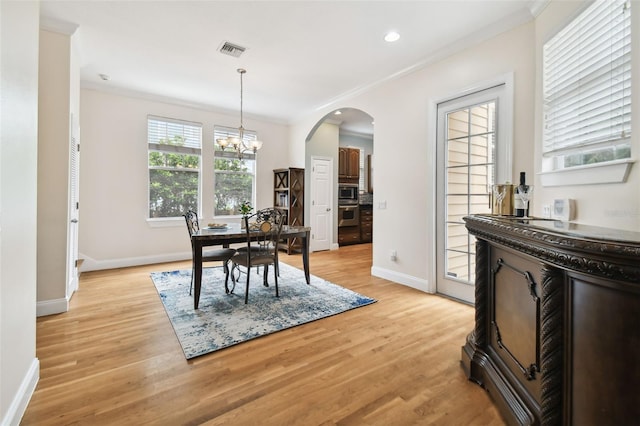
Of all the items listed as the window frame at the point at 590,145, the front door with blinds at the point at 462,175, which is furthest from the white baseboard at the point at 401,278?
the window frame at the point at 590,145

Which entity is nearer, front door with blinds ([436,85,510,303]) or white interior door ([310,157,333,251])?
front door with blinds ([436,85,510,303])

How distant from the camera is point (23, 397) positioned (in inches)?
63.0

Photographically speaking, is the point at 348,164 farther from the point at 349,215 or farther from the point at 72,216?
the point at 72,216

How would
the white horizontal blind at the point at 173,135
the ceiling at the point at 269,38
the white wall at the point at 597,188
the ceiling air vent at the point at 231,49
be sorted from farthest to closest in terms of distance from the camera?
the white horizontal blind at the point at 173,135, the ceiling air vent at the point at 231,49, the ceiling at the point at 269,38, the white wall at the point at 597,188

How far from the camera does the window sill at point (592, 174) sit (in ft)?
5.16

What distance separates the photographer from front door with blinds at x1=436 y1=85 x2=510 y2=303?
3.12 meters

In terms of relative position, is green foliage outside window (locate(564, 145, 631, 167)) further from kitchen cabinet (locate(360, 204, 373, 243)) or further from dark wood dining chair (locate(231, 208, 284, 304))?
kitchen cabinet (locate(360, 204, 373, 243))

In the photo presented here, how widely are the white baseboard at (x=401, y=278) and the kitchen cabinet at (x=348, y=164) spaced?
332 centimetres

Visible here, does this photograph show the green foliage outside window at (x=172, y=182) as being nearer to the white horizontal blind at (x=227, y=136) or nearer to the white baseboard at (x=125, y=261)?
the white horizontal blind at (x=227, y=136)

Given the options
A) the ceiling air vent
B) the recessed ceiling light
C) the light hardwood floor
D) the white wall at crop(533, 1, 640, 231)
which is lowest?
the light hardwood floor

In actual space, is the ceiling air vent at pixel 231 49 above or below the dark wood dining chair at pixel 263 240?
above

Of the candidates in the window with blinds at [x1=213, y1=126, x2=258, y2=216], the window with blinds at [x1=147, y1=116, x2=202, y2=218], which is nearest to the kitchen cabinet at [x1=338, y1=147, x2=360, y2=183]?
the window with blinds at [x1=213, y1=126, x2=258, y2=216]

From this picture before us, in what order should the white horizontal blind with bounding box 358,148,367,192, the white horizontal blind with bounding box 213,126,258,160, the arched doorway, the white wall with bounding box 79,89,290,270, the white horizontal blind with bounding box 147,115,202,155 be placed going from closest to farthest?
1. the white wall with bounding box 79,89,290,270
2. the white horizontal blind with bounding box 147,115,202,155
3. the white horizontal blind with bounding box 213,126,258,160
4. the arched doorway
5. the white horizontal blind with bounding box 358,148,367,192

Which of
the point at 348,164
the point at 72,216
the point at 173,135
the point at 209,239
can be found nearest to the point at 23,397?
the point at 209,239
